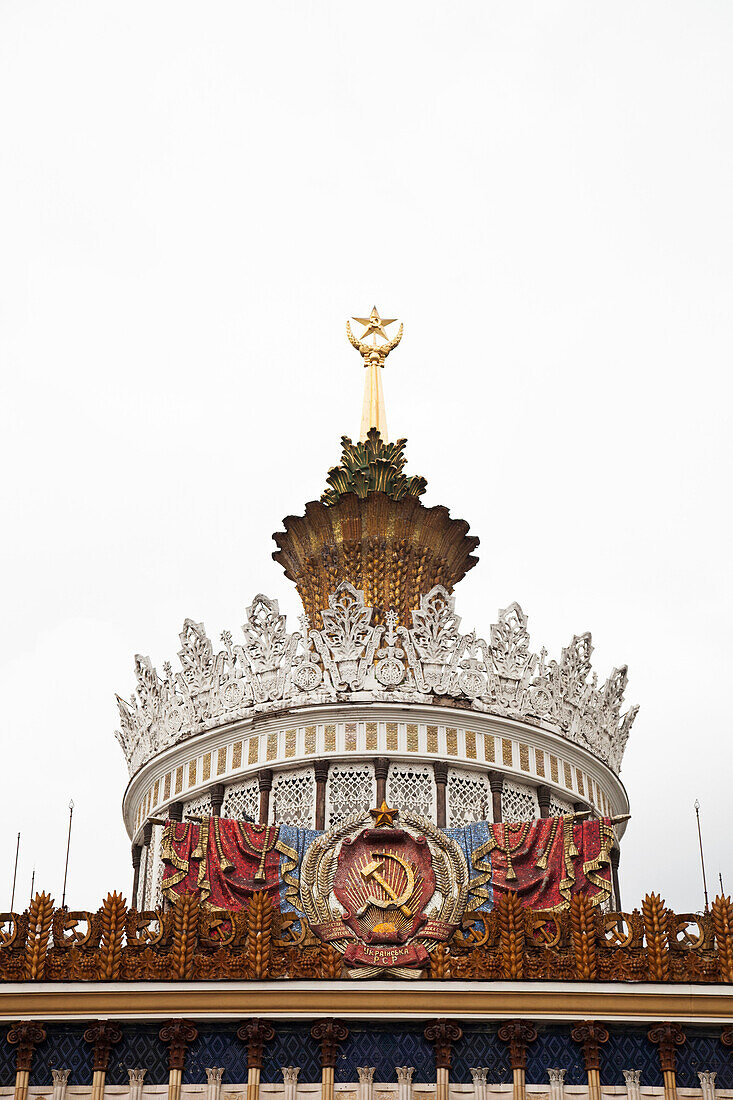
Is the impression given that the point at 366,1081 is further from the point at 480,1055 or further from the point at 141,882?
the point at 141,882

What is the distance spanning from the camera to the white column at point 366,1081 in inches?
748

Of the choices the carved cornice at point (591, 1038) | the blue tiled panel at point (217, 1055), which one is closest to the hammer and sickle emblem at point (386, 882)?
the blue tiled panel at point (217, 1055)

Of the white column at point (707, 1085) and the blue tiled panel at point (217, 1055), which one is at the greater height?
the blue tiled panel at point (217, 1055)

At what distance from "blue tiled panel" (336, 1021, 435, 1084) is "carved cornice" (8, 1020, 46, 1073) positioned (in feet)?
13.2

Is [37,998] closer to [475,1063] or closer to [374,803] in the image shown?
[475,1063]

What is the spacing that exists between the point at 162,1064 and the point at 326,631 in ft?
34.7

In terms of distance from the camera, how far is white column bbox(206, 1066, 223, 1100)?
62.5 ft

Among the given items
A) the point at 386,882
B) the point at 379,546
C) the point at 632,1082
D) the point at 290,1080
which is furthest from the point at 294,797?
the point at 632,1082

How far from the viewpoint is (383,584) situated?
3072cm

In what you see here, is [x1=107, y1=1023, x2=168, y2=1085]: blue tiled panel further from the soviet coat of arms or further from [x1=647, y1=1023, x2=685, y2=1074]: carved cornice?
[x1=647, y1=1023, x2=685, y2=1074]: carved cornice

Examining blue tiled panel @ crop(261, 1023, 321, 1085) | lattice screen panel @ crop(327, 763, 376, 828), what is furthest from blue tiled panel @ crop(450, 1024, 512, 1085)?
lattice screen panel @ crop(327, 763, 376, 828)

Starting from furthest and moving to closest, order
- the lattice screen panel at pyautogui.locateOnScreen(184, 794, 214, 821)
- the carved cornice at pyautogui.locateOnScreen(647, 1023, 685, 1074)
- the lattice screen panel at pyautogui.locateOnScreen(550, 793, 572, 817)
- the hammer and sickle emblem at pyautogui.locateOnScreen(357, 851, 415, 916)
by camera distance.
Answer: the lattice screen panel at pyautogui.locateOnScreen(550, 793, 572, 817) → the lattice screen panel at pyautogui.locateOnScreen(184, 794, 214, 821) → the hammer and sickle emblem at pyautogui.locateOnScreen(357, 851, 415, 916) → the carved cornice at pyautogui.locateOnScreen(647, 1023, 685, 1074)

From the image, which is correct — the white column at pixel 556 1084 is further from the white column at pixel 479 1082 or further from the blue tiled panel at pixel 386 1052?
the blue tiled panel at pixel 386 1052

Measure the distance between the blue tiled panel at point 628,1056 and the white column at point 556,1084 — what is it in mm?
547
